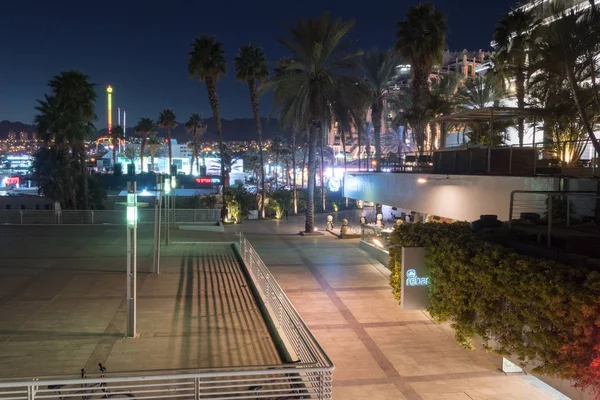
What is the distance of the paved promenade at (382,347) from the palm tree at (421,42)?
45.0 ft

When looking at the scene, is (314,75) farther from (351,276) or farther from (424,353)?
(424,353)

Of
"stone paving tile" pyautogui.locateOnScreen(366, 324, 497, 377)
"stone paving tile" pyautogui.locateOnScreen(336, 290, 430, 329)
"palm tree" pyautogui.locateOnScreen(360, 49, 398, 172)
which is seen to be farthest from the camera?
"palm tree" pyautogui.locateOnScreen(360, 49, 398, 172)

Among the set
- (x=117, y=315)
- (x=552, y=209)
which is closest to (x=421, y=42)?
(x=552, y=209)

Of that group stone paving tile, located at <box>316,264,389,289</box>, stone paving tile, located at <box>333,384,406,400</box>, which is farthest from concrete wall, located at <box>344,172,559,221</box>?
stone paving tile, located at <box>333,384,406,400</box>

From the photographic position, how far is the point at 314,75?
96.9 ft

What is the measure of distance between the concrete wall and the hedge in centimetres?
583

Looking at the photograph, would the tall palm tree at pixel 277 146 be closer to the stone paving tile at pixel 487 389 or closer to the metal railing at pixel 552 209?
the metal railing at pixel 552 209

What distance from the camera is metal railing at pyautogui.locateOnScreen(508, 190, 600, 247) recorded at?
34.3 ft

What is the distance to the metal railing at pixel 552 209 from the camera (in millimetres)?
Answer: 10445

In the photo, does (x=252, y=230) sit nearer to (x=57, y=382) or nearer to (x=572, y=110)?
(x=572, y=110)

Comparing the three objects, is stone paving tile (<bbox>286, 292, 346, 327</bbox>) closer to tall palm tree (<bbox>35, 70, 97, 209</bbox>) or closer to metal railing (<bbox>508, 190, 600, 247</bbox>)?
metal railing (<bbox>508, 190, 600, 247</bbox>)

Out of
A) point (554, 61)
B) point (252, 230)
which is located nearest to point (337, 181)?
point (252, 230)

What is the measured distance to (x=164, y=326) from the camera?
1180 cm

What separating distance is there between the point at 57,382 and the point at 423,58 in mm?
27917
